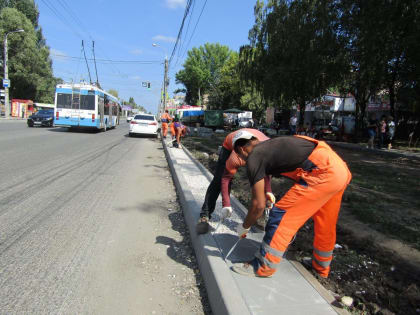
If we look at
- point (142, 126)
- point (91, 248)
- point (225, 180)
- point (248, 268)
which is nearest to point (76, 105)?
point (142, 126)

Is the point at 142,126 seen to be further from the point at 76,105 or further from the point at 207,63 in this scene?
the point at 207,63

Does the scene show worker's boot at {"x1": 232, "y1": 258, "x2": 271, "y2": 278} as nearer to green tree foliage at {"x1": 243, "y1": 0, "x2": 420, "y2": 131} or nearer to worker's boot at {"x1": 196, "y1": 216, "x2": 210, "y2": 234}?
worker's boot at {"x1": 196, "y1": 216, "x2": 210, "y2": 234}

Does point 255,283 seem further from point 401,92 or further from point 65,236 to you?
point 401,92

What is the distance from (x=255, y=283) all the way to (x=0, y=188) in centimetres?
518

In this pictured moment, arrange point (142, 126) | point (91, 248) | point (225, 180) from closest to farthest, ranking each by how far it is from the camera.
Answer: point (91, 248), point (225, 180), point (142, 126)

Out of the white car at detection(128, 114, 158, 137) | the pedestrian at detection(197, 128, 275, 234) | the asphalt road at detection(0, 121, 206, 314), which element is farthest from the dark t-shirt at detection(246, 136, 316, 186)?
the white car at detection(128, 114, 158, 137)

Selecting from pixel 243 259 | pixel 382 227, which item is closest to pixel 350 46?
pixel 382 227

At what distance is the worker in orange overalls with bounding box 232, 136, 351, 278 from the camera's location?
2.67 meters

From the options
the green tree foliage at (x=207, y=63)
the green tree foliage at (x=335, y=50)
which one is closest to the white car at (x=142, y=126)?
the green tree foliage at (x=335, y=50)

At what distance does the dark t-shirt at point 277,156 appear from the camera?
267 cm

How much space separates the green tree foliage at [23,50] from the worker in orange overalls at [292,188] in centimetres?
4660

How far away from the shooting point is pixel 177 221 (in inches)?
194

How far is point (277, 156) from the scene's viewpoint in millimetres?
2734

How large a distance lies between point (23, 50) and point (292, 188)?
48220 millimetres
